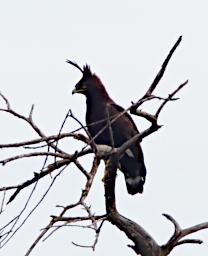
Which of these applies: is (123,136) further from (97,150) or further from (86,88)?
(97,150)

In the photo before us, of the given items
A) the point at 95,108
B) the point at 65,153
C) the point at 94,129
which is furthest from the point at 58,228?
the point at 95,108

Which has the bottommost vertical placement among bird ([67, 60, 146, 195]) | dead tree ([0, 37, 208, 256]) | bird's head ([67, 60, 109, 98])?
dead tree ([0, 37, 208, 256])

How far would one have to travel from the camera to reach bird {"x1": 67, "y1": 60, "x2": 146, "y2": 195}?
21.6ft

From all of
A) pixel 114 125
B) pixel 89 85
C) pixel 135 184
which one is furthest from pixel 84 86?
pixel 135 184

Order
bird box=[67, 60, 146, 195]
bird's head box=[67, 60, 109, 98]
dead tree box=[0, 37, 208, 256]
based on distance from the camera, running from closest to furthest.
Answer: dead tree box=[0, 37, 208, 256]
bird box=[67, 60, 146, 195]
bird's head box=[67, 60, 109, 98]

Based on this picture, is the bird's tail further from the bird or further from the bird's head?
the bird's head

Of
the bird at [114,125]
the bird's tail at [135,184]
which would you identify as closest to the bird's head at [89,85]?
the bird at [114,125]

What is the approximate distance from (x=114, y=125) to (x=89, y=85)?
609 millimetres

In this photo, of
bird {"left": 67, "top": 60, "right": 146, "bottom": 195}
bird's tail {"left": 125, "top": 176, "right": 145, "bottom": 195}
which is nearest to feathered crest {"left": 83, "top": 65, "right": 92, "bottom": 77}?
bird {"left": 67, "top": 60, "right": 146, "bottom": 195}

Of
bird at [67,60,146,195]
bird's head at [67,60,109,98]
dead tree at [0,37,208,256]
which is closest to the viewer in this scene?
dead tree at [0,37,208,256]

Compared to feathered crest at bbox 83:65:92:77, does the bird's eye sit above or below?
below

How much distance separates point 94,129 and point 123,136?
1.30 ft

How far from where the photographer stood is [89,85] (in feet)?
24.8

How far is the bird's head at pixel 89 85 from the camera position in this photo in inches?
297
